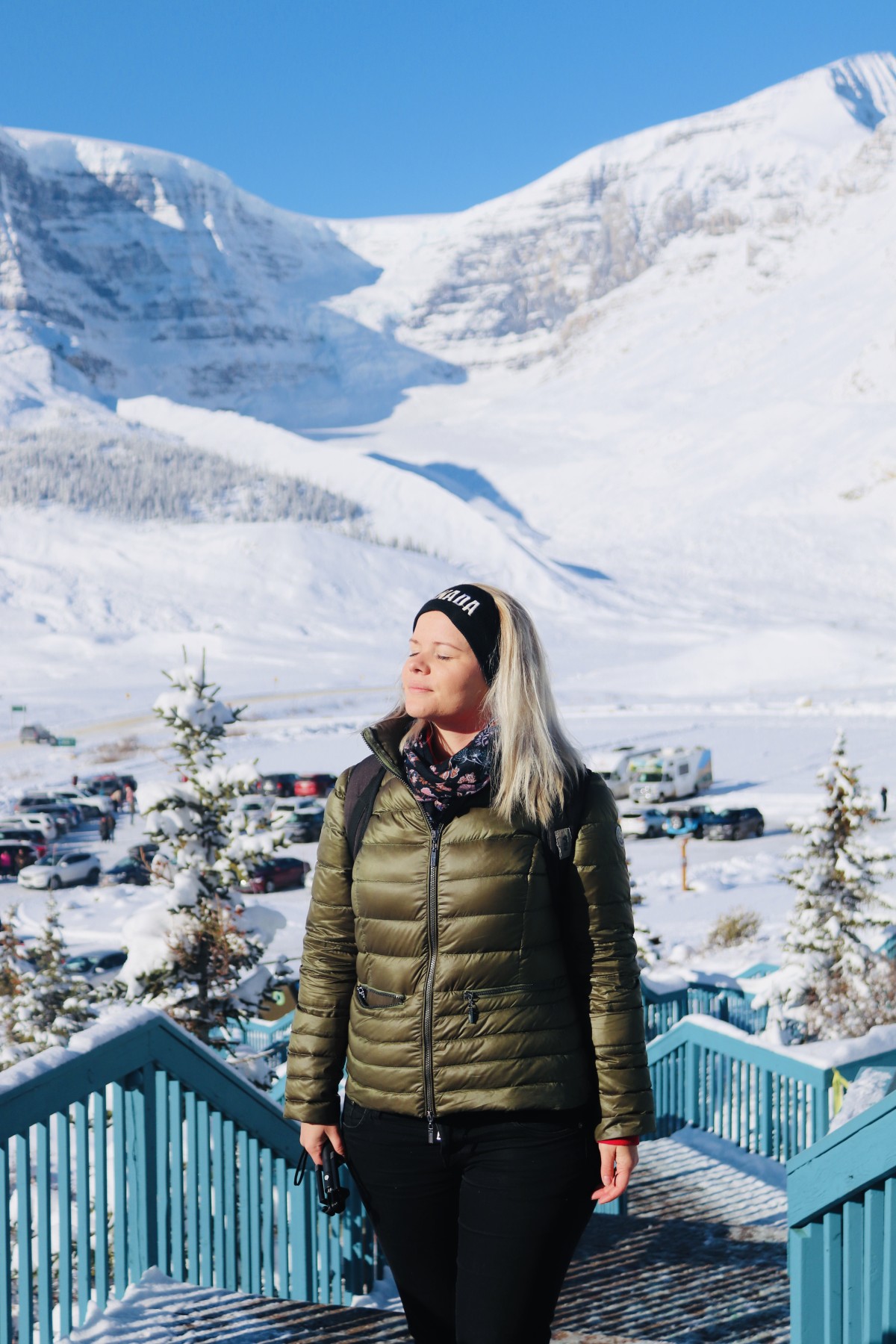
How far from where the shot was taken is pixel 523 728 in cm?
272

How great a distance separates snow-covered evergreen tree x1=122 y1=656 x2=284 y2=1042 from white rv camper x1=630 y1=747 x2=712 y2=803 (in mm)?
24279

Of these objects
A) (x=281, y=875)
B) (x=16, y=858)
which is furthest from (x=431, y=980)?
(x=16, y=858)

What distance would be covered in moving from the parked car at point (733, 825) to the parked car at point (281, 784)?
10.8 metres

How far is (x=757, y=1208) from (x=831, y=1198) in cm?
353

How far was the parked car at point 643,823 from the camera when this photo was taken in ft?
89.3

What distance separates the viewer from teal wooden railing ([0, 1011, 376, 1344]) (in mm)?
3201

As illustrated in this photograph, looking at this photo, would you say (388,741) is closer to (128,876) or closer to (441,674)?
(441,674)

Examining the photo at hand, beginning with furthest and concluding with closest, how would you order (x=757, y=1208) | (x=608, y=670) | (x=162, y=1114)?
1. (x=608, y=670)
2. (x=757, y=1208)
3. (x=162, y=1114)

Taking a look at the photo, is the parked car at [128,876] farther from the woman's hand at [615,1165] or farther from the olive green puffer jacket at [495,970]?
the woman's hand at [615,1165]

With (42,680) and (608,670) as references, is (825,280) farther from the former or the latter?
(42,680)

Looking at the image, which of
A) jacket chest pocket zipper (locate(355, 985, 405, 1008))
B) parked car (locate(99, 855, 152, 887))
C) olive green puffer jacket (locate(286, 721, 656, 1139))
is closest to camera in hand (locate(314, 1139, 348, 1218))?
olive green puffer jacket (locate(286, 721, 656, 1139))

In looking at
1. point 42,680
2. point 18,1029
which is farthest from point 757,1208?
point 42,680

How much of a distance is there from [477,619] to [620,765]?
3061 centimetres

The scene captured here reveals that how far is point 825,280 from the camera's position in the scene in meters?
170
